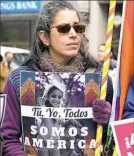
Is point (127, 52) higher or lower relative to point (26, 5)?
higher

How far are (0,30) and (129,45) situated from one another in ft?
50.9

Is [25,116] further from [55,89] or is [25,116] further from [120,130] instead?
[120,130]

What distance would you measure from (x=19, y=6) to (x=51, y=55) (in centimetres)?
1444

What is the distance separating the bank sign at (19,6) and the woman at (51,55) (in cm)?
1405

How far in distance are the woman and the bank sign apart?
14.0 m

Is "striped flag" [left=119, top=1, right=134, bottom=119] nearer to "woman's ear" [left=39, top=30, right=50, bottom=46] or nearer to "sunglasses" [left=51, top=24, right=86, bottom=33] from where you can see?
"sunglasses" [left=51, top=24, right=86, bottom=33]

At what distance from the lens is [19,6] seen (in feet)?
56.4

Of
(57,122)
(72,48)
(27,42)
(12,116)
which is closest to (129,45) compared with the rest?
(72,48)

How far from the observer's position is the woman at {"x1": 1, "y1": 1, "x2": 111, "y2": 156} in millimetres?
2885

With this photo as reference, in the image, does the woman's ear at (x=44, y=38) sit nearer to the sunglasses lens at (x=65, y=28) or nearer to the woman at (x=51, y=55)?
the woman at (x=51, y=55)

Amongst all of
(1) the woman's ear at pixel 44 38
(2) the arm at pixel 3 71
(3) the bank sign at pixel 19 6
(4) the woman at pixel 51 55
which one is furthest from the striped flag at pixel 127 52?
(3) the bank sign at pixel 19 6

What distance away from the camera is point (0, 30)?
18.1 meters

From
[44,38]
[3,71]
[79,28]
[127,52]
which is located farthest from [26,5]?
[127,52]

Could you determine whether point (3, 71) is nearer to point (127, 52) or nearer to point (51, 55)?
point (51, 55)
